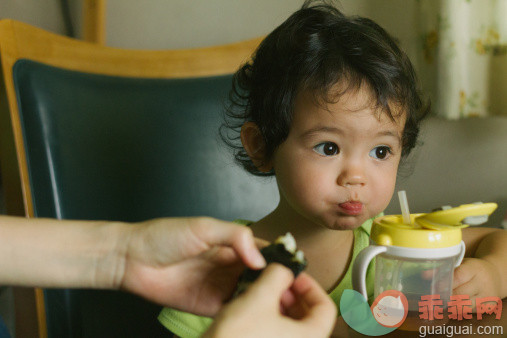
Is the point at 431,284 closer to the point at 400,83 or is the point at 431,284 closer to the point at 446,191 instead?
the point at 400,83

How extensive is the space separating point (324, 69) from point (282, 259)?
0.38 metres

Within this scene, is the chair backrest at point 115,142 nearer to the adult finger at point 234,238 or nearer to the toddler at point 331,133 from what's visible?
the toddler at point 331,133

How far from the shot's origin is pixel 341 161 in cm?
71

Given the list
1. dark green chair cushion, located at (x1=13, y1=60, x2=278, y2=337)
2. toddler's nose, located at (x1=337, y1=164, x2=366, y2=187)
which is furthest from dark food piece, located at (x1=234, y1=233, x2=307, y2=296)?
dark green chair cushion, located at (x1=13, y1=60, x2=278, y2=337)

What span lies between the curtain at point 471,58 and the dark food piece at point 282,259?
783 mm

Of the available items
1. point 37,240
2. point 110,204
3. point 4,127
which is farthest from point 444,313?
point 4,127

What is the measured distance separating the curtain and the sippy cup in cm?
61

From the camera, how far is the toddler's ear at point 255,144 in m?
0.85

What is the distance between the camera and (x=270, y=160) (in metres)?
0.84

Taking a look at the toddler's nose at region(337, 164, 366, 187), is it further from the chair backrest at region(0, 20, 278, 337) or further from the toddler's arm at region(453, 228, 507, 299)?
the chair backrest at region(0, 20, 278, 337)

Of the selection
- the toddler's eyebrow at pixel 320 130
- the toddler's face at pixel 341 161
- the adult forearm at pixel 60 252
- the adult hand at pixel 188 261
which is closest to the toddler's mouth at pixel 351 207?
the toddler's face at pixel 341 161

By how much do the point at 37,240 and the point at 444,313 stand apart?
476mm

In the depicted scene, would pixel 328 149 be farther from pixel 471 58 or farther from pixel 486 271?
pixel 471 58

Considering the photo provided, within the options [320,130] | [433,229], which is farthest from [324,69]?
[433,229]
